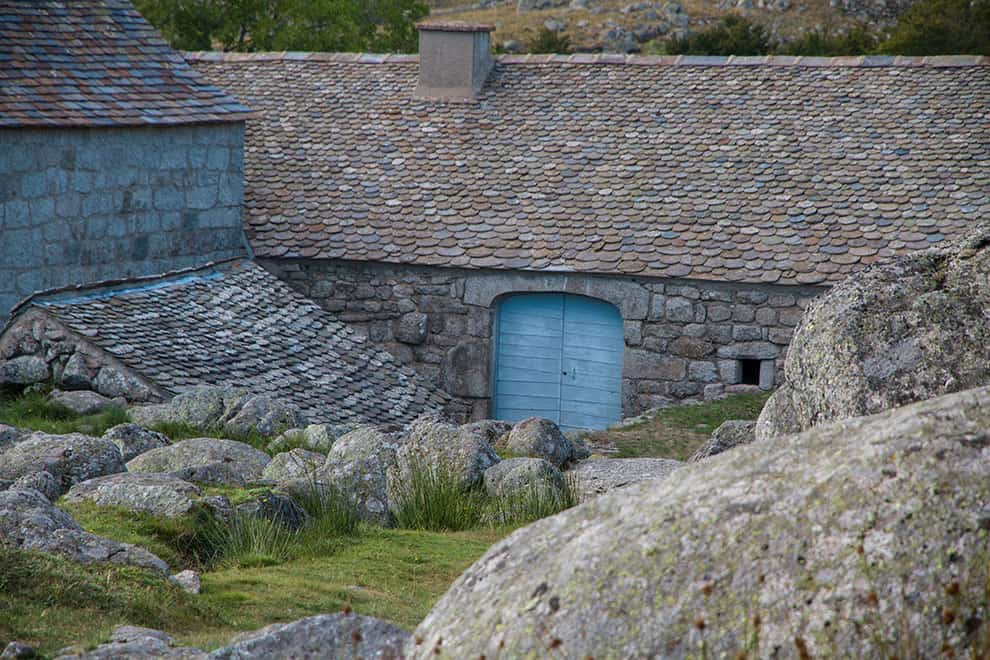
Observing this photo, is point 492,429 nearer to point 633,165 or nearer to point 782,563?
point 633,165

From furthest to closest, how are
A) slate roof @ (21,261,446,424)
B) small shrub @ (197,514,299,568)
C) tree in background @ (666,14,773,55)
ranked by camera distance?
tree in background @ (666,14,773,55), slate roof @ (21,261,446,424), small shrub @ (197,514,299,568)

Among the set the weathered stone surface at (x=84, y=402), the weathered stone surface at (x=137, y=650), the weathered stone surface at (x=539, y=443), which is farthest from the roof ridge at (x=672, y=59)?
the weathered stone surface at (x=137, y=650)

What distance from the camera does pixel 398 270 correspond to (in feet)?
57.5

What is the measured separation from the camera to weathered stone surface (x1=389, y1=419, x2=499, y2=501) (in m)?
9.16

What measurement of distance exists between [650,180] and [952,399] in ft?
48.4

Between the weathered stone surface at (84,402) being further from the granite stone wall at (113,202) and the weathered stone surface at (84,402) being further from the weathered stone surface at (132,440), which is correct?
the weathered stone surface at (132,440)

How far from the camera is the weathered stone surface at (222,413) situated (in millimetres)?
12023

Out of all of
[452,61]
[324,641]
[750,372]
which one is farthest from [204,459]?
[452,61]

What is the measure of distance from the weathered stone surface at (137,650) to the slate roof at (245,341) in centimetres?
930

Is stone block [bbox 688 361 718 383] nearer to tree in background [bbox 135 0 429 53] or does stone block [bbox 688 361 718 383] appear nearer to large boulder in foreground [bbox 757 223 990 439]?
large boulder in foreground [bbox 757 223 990 439]

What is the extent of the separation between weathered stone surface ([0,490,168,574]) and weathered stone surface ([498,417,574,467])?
639 centimetres

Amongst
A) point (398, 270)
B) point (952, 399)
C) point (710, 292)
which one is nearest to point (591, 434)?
point (710, 292)

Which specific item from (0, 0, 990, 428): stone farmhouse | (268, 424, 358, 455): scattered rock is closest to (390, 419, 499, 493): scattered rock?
(268, 424, 358, 455): scattered rock

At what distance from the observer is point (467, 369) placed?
684 inches
